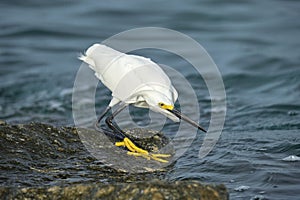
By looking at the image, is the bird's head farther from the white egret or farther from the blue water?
the blue water

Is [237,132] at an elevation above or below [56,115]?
above

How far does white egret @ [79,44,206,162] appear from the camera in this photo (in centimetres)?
450

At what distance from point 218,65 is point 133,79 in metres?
4.88

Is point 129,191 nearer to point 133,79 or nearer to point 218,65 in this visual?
point 133,79

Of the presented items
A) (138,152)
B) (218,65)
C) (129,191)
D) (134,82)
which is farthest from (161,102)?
(218,65)

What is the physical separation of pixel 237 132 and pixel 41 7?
8790 millimetres

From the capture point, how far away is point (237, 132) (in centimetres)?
593

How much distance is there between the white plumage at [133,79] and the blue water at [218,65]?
617 mm

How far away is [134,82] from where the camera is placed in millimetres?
4664

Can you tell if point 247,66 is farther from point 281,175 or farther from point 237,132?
point 281,175

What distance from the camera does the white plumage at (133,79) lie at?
178 inches

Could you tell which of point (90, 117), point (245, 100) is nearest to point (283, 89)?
point (245, 100)

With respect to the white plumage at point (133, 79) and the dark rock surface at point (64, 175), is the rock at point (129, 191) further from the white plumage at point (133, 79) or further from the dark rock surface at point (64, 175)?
the white plumage at point (133, 79)

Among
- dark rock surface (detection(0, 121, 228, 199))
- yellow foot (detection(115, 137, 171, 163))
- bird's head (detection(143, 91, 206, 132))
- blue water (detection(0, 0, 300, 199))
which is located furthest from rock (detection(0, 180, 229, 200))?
yellow foot (detection(115, 137, 171, 163))
